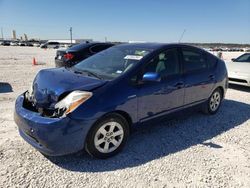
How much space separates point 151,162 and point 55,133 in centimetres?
141

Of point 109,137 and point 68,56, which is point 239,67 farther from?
point 109,137

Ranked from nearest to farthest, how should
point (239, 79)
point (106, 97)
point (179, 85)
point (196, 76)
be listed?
point (106, 97)
point (179, 85)
point (196, 76)
point (239, 79)

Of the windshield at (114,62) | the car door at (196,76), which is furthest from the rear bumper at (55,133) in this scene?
the car door at (196,76)

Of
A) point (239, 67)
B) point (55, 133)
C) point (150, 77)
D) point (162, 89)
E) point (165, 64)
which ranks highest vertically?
point (165, 64)

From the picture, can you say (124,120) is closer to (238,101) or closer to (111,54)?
(111,54)

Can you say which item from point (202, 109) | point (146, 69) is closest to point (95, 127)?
point (146, 69)

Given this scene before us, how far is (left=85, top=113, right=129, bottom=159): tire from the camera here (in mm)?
3434

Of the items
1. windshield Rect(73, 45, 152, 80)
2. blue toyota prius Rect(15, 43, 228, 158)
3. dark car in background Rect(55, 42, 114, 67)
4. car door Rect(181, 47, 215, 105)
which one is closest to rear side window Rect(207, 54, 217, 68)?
car door Rect(181, 47, 215, 105)

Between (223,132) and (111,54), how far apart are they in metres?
2.56

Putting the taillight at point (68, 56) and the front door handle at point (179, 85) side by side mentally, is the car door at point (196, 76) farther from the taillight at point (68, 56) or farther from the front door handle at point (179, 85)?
the taillight at point (68, 56)

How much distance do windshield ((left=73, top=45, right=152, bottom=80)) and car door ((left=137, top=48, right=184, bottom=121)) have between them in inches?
10.7

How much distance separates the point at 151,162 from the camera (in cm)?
362

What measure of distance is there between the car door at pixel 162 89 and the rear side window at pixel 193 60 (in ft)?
0.79

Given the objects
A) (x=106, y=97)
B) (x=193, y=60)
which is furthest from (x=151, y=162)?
(x=193, y=60)
